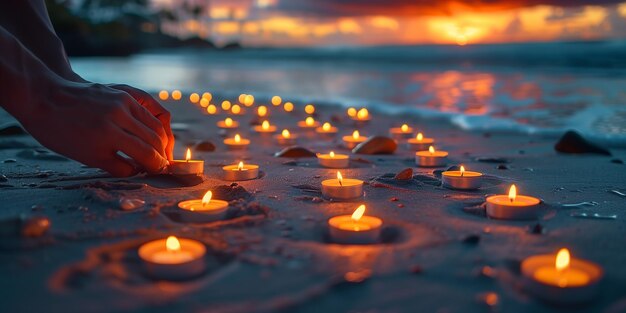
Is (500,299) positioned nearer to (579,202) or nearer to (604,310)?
(604,310)

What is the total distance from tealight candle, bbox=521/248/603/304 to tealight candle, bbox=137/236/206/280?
98 centimetres

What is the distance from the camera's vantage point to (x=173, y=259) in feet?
5.73

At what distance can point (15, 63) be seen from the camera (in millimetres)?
2379

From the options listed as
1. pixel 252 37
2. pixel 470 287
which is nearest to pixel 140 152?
pixel 470 287

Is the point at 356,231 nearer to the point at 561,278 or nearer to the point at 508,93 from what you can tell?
the point at 561,278

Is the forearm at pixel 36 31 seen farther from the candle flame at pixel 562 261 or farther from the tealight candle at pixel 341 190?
the candle flame at pixel 562 261

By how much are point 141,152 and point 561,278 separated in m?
1.87

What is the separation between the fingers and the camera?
259cm

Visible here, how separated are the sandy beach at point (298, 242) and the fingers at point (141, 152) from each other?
4.6 inches

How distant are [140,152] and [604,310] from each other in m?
2.00

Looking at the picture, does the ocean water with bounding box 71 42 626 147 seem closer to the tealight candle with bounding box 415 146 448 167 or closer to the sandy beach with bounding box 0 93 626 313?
the tealight candle with bounding box 415 146 448 167

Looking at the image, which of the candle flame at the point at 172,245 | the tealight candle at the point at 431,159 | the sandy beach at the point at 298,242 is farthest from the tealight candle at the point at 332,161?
the candle flame at the point at 172,245

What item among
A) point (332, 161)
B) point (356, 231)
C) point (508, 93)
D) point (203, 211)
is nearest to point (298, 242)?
point (356, 231)

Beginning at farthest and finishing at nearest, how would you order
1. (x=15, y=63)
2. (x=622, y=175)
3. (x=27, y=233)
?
(x=622, y=175) → (x=15, y=63) → (x=27, y=233)
